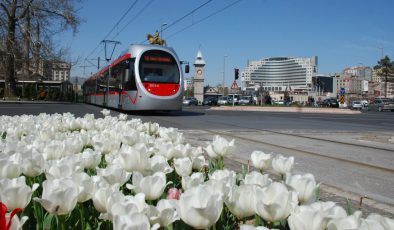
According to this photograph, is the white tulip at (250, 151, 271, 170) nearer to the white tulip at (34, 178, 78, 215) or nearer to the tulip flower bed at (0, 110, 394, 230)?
the tulip flower bed at (0, 110, 394, 230)

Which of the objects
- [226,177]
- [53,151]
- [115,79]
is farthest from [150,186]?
[115,79]

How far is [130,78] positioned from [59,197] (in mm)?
16203

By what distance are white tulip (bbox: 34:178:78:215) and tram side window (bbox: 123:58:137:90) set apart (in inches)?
623

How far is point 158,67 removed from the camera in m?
17.3

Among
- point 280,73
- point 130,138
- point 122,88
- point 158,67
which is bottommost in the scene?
point 130,138

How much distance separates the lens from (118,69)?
19.3 metres

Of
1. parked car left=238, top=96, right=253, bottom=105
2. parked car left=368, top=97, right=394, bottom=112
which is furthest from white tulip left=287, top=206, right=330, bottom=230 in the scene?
parked car left=238, top=96, right=253, bottom=105

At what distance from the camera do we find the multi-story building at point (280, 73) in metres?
144

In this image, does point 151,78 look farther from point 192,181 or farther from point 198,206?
point 198,206

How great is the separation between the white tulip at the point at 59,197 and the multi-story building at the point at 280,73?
5515 inches

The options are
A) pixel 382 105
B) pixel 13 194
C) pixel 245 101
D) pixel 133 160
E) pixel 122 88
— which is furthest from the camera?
pixel 245 101

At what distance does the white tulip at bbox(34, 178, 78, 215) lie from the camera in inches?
52.9

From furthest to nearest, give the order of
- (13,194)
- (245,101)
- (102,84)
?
(245,101), (102,84), (13,194)

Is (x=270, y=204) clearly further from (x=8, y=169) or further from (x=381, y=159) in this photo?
(x=381, y=159)
